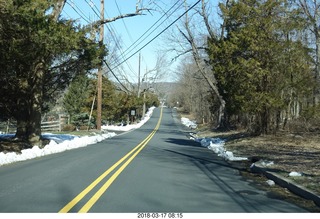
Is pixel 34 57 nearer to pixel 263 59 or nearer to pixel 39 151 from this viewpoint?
pixel 39 151

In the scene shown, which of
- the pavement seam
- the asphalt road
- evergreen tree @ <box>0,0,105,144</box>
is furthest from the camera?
evergreen tree @ <box>0,0,105,144</box>

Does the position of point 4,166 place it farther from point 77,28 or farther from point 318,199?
point 318,199

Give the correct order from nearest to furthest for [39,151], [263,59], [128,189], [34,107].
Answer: [128,189] < [39,151] < [34,107] < [263,59]

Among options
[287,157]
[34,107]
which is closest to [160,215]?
[287,157]

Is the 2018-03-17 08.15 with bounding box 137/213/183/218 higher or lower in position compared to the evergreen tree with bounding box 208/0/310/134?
lower

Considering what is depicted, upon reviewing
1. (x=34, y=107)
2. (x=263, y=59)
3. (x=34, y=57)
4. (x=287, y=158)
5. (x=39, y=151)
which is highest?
(x=263, y=59)

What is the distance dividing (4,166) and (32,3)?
5.30 m

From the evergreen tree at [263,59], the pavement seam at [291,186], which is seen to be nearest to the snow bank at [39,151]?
the pavement seam at [291,186]

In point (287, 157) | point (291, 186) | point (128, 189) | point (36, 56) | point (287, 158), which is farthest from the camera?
point (36, 56)

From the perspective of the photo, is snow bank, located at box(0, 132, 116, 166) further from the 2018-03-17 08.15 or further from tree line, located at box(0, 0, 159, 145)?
the 2018-03-17 08.15

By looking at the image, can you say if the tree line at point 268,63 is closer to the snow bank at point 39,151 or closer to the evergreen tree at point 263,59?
the evergreen tree at point 263,59

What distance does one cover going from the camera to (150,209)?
6.60m

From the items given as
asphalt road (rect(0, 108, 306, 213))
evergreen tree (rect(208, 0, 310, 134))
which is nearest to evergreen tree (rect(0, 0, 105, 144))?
asphalt road (rect(0, 108, 306, 213))

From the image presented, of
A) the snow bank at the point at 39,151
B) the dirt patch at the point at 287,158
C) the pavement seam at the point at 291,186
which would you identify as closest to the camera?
the pavement seam at the point at 291,186
